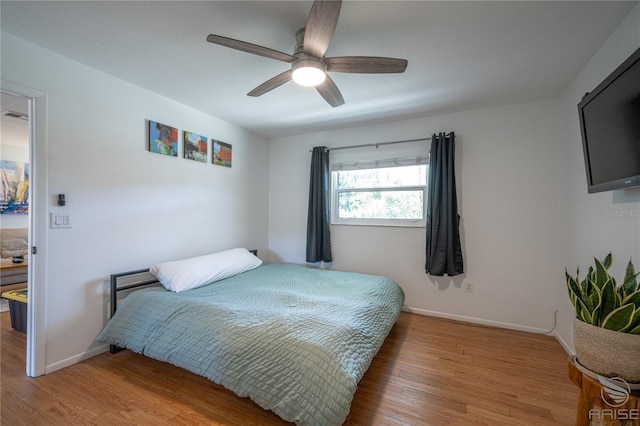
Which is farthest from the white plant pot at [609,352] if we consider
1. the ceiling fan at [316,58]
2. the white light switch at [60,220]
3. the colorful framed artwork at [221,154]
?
the colorful framed artwork at [221,154]

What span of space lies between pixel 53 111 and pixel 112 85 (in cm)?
53

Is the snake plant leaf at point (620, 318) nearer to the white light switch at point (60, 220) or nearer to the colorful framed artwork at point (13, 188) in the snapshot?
the white light switch at point (60, 220)

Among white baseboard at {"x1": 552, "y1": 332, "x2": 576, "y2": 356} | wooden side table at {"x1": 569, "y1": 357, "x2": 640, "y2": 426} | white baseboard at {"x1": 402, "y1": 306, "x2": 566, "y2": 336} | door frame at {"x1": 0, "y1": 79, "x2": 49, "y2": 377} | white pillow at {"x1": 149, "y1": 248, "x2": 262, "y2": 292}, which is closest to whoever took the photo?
wooden side table at {"x1": 569, "y1": 357, "x2": 640, "y2": 426}

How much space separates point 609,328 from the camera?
1107 mm

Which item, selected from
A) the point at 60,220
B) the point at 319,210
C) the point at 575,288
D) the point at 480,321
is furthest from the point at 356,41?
→ the point at 480,321

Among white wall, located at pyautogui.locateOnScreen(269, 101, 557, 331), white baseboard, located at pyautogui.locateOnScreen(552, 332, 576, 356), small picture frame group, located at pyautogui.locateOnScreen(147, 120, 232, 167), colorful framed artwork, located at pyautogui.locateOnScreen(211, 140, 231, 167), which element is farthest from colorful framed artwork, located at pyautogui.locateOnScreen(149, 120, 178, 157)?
white baseboard, located at pyautogui.locateOnScreen(552, 332, 576, 356)

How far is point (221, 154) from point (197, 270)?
5.27 ft

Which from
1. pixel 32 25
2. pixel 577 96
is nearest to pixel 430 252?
pixel 577 96

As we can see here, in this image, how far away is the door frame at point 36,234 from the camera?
201 cm

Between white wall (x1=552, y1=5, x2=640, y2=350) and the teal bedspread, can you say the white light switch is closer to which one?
the teal bedspread

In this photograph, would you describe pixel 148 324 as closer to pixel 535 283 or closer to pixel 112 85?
pixel 112 85

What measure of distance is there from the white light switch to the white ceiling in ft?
4.15

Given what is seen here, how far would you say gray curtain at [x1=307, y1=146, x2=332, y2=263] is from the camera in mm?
3779

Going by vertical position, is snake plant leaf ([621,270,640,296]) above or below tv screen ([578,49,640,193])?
below
